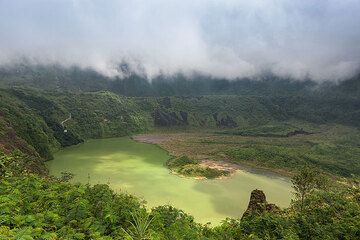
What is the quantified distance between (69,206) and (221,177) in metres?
67.3

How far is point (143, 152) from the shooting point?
134000mm

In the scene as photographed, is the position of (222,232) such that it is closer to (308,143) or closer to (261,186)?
(261,186)

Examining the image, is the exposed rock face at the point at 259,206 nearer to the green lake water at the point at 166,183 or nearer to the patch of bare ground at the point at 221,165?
the green lake water at the point at 166,183

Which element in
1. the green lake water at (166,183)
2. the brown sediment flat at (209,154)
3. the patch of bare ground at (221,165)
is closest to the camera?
the green lake water at (166,183)

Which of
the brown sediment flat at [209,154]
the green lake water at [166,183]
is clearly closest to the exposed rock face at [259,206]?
the green lake water at [166,183]

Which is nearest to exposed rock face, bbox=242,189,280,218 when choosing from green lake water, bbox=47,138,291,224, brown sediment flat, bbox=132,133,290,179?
green lake water, bbox=47,138,291,224

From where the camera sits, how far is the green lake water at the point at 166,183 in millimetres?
67375

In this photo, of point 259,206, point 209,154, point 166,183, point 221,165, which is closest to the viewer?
point 259,206

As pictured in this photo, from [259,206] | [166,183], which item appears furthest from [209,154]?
[259,206]

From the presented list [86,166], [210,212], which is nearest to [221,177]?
[210,212]

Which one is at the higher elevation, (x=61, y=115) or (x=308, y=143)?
(x=61, y=115)

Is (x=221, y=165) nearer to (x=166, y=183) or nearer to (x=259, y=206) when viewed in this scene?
(x=166, y=183)

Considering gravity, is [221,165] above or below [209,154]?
below

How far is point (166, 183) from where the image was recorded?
8394 centimetres
